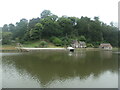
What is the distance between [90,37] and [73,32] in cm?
739

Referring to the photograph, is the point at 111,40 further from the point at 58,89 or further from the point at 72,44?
the point at 58,89

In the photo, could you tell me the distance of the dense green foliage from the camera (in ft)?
173

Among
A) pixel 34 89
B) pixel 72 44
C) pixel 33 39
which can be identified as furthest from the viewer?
pixel 33 39

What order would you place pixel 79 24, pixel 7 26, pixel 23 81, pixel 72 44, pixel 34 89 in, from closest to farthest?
1. pixel 34 89
2. pixel 23 81
3. pixel 72 44
4. pixel 79 24
5. pixel 7 26

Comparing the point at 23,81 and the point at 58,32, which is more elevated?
the point at 58,32

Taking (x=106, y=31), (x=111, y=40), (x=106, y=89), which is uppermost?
(x=106, y=31)

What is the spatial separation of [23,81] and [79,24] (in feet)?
165

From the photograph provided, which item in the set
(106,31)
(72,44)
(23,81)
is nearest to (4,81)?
(23,81)

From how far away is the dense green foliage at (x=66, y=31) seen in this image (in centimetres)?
5262

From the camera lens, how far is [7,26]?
2606 inches

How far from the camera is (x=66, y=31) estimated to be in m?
56.3

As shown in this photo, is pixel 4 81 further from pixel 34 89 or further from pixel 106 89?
pixel 106 89

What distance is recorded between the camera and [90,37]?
183ft

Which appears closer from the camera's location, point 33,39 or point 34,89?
point 34,89
